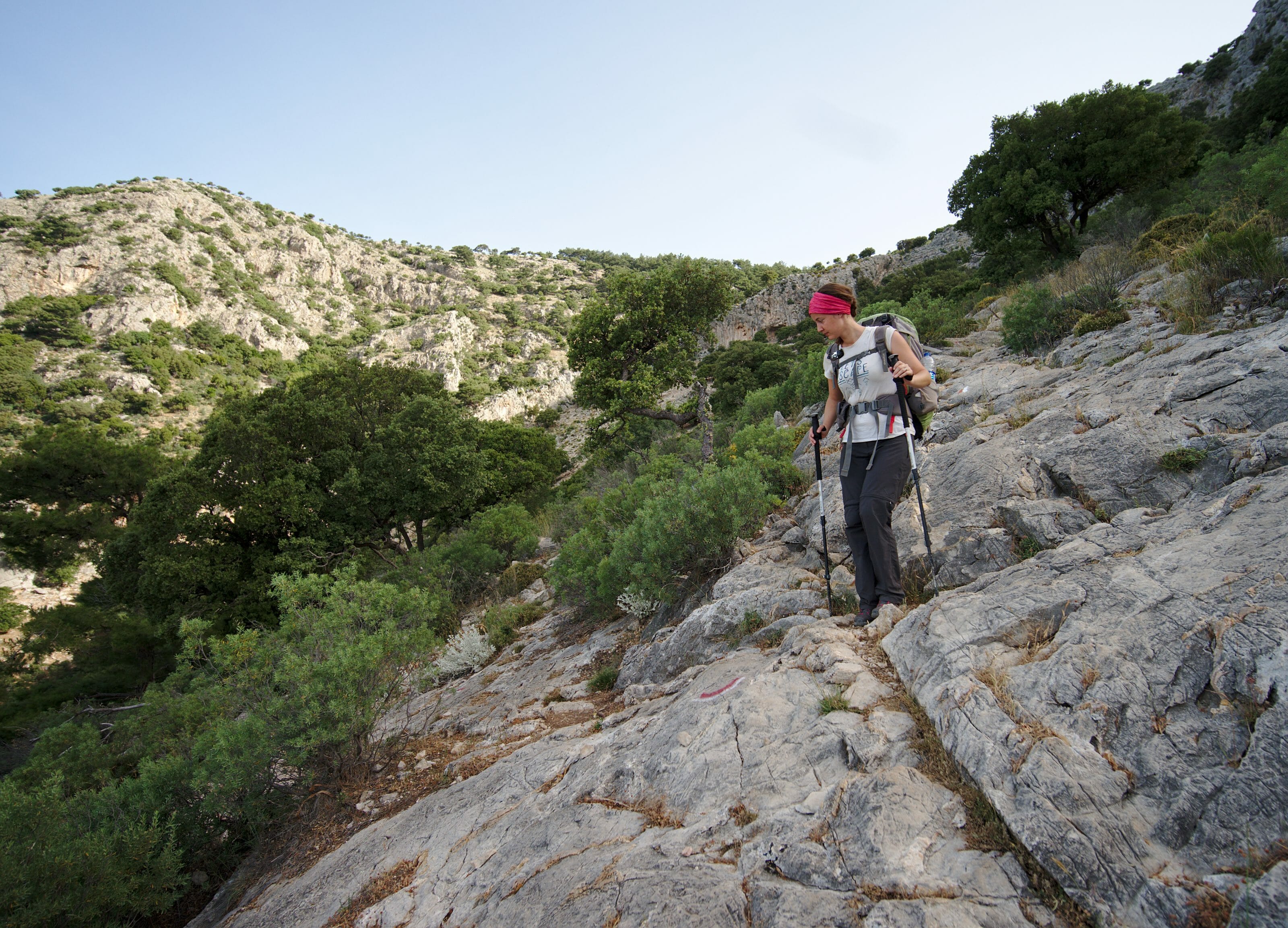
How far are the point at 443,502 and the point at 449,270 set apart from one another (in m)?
Answer: 85.7

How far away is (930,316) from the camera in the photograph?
14.7 meters

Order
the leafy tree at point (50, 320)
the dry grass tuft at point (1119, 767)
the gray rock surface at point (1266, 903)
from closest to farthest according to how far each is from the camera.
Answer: the gray rock surface at point (1266, 903)
the dry grass tuft at point (1119, 767)
the leafy tree at point (50, 320)

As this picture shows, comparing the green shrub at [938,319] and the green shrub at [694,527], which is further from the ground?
the green shrub at [938,319]

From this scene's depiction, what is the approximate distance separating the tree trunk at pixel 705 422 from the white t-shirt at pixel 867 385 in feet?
22.3

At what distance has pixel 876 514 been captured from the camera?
152 inches

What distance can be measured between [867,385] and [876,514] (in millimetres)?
964

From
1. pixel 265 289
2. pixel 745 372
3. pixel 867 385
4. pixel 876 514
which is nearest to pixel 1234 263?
pixel 867 385

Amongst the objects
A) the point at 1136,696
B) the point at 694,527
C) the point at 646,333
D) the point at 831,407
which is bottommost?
the point at 1136,696

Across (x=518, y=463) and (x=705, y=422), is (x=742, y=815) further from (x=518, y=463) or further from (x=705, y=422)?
(x=518, y=463)

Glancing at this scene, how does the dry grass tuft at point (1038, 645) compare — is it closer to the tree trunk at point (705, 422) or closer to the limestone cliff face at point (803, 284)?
the tree trunk at point (705, 422)

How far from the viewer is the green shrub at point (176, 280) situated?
2279 inches

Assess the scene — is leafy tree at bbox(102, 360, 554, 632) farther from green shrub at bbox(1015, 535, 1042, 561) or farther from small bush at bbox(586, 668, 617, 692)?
green shrub at bbox(1015, 535, 1042, 561)

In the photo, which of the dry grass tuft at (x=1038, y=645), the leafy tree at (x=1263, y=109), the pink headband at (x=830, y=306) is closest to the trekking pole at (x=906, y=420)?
the pink headband at (x=830, y=306)

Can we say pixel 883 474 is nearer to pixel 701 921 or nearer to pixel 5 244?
pixel 701 921
